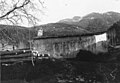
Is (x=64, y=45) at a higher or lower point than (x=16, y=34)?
lower

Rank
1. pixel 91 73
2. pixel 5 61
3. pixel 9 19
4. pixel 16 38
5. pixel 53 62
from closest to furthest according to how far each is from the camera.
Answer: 1. pixel 91 73
2. pixel 53 62
3. pixel 5 61
4. pixel 9 19
5. pixel 16 38

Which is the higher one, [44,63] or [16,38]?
[16,38]

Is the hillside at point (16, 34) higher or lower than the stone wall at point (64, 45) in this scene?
higher

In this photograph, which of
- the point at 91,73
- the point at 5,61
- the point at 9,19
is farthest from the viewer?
the point at 9,19

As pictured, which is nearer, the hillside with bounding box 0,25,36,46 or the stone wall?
the stone wall

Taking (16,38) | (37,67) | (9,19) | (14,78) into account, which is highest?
(9,19)

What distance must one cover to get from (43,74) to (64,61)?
128cm

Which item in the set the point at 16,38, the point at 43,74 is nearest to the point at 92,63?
the point at 43,74

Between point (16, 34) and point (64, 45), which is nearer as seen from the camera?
point (64, 45)

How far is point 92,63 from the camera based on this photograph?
Answer: 8.92 metres

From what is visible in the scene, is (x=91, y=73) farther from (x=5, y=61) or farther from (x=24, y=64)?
(x=5, y=61)

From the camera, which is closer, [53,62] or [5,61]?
[53,62]

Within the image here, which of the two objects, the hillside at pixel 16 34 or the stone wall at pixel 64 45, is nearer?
the stone wall at pixel 64 45

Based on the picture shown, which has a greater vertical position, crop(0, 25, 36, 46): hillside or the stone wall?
crop(0, 25, 36, 46): hillside
